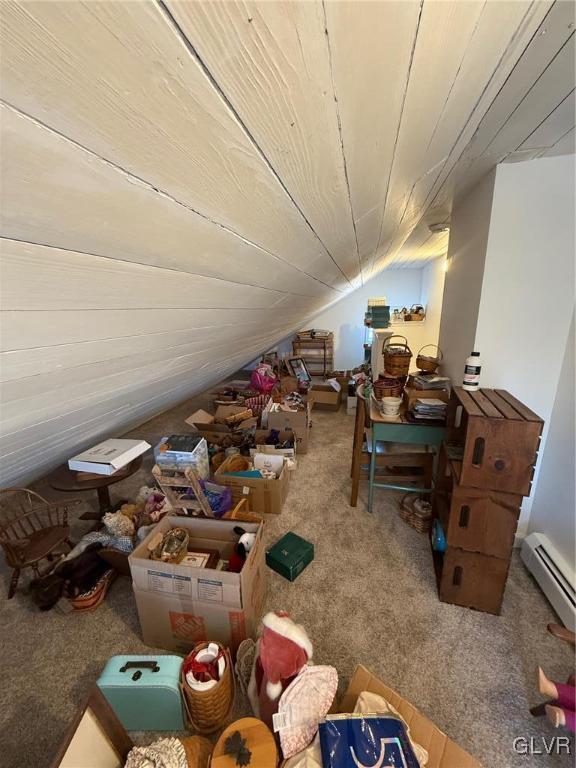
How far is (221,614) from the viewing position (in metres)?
1.34

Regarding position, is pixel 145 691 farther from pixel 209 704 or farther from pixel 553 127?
pixel 553 127

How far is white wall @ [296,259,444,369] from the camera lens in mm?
4559

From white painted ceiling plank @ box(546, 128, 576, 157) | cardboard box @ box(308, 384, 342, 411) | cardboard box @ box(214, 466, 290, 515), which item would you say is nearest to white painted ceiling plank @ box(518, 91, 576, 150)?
white painted ceiling plank @ box(546, 128, 576, 157)

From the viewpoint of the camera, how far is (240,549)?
4.87ft

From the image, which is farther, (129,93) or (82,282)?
(82,282)

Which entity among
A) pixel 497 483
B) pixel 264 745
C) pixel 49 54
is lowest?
pixel 264 745

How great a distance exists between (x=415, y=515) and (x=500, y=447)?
39.3 inches

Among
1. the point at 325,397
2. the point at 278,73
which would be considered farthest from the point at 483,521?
the point at 325,397

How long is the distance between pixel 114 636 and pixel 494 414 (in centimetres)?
207

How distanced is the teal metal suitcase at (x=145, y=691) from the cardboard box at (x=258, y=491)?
1.13m

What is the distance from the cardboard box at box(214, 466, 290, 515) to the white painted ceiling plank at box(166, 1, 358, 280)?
200 centimetres

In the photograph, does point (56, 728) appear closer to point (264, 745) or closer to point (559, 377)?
point (264, 745)

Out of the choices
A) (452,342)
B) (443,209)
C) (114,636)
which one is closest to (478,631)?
(452,342)

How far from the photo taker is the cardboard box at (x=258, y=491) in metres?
2.29
